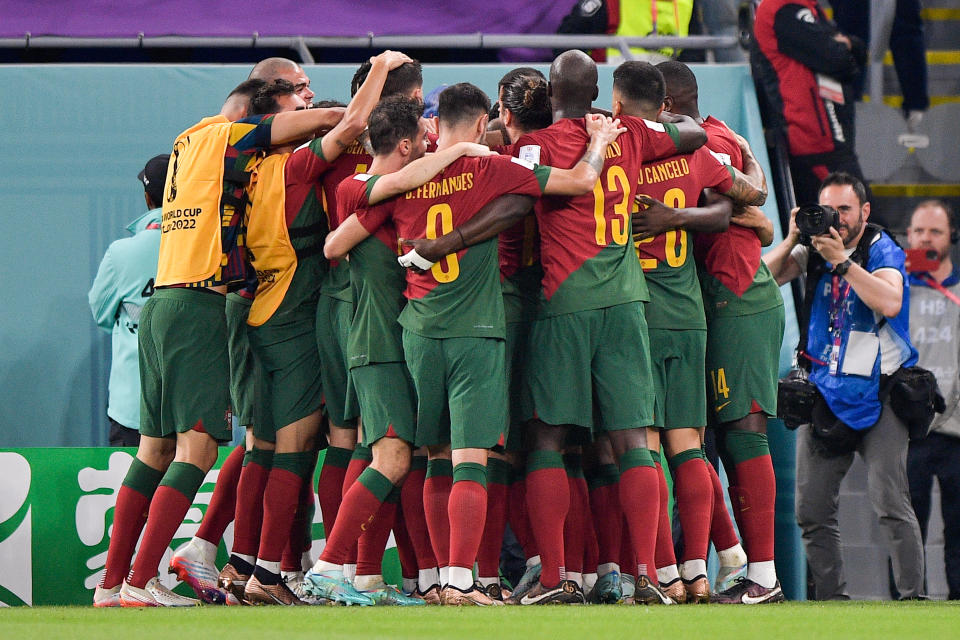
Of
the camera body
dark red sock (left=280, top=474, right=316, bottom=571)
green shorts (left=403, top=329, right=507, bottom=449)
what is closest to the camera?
green shorts (left=403, top=329, right=507, bottom=449)

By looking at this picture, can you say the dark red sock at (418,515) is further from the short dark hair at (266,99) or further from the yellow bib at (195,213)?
the short dark hair at (266,99)

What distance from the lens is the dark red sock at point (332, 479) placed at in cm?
584

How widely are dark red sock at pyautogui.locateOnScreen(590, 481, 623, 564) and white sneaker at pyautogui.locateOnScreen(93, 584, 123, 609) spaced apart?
200 cm

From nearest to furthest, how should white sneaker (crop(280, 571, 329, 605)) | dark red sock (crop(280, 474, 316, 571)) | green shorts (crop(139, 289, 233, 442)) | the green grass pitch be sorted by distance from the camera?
the green grass pitch, white sneaker (crop(280, 571, 329, 605)), green shorts (crop(139, 289, 233, 442)), dark red sock (crop(280, 474, 316, 571))

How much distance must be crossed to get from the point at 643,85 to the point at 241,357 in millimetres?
2096

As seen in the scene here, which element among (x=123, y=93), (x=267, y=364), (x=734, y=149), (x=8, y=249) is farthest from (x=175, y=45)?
(x=734, y=149)

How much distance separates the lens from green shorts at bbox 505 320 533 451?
18.1 ft

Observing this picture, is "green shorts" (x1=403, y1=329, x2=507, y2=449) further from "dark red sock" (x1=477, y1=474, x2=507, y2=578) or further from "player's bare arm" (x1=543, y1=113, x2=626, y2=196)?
"player's bare arm" (x1=543, y1=113, x2=626, y2=196)

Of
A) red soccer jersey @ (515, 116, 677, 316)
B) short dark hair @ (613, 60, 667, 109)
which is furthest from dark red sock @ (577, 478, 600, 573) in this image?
short dark hair @ (613, 60, 667, 109)

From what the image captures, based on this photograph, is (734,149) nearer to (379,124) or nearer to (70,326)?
(379,124)

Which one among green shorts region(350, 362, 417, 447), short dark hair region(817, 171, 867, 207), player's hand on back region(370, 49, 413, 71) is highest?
player's hand on back region(370, 49, 413, 71)

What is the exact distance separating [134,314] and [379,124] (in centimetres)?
238

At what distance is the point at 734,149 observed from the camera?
6.02m

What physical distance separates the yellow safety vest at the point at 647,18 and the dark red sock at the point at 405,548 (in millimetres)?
4259
